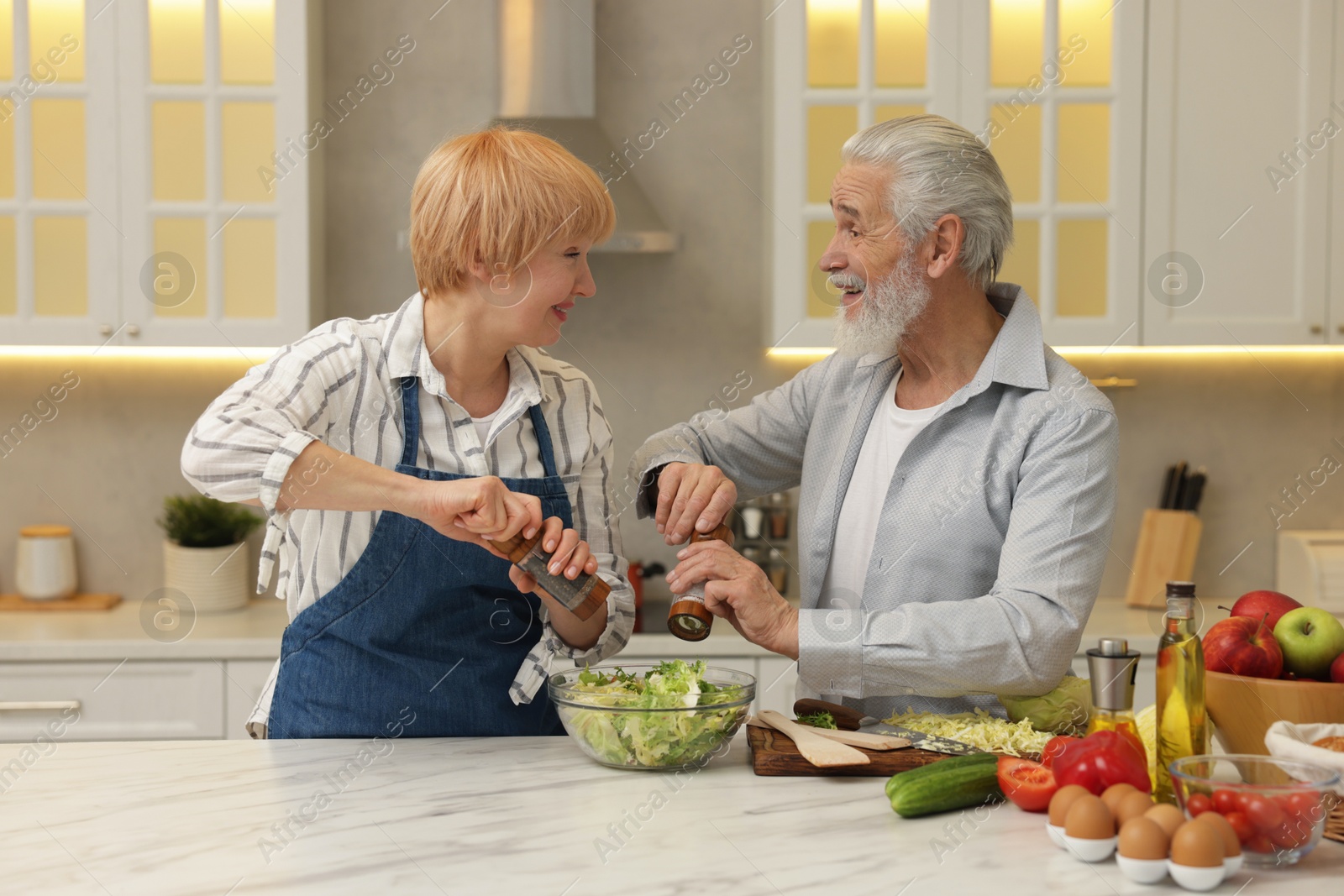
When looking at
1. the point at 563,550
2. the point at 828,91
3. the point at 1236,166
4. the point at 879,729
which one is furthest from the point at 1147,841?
the point at 1236,166

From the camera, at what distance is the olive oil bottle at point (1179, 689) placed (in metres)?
1.18

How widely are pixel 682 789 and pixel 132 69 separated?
2.34 m

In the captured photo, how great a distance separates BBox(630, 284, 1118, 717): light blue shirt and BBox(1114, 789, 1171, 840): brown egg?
35cm

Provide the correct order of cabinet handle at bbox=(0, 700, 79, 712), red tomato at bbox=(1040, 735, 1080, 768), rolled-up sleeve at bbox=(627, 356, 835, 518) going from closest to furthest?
red tomato at bbox=(1040, 735, 1080, 768)
rolled-up sleeve at bbox=(627, 356, 835, 518)
cabinet handle at bbox=(0, 700, 79, 712)

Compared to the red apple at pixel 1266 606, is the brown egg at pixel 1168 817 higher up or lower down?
lower down

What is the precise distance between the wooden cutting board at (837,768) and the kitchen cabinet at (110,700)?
1.75 m

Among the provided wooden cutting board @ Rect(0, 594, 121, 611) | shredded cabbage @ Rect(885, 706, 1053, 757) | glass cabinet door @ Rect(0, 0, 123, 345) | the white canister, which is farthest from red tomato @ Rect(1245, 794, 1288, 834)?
the white canister

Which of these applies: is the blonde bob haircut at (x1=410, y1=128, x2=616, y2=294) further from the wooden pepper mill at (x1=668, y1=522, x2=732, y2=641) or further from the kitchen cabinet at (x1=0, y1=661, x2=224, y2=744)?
the kitchen cabinet at (x1=0, y1=661, x2=224, y2=744)

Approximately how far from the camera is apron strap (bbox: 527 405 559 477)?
1.65m

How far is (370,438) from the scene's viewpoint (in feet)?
5.16

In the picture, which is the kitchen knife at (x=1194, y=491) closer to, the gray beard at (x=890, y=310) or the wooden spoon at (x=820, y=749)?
the gray beard at (x=890, y=310)

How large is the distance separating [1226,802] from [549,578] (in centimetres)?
76

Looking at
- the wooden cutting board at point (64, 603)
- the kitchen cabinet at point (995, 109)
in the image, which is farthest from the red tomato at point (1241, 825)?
the wooden cutting board at point (64, 603)

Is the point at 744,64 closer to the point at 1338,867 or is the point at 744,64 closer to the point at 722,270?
the point at 722,270
